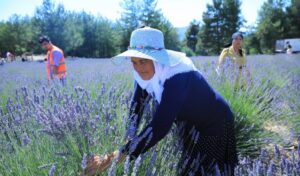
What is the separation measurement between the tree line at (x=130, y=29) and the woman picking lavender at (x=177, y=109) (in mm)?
34477

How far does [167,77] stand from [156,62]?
107 millimetres

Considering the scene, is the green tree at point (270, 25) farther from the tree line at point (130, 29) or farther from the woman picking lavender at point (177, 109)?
the woman picking lavender at point (177, 109)

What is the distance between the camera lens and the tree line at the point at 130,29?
118ft

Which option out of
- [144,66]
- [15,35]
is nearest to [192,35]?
[15,35]

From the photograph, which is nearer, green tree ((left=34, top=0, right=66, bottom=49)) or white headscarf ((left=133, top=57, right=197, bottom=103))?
white headscarf ((left=133, top=57, right=197, bottom=103))

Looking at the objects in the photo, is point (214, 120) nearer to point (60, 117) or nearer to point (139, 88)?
point (139, 88)

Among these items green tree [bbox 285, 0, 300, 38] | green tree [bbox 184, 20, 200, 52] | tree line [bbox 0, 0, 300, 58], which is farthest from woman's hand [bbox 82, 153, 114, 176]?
green tree [bbox 184, 20, 200, 52]

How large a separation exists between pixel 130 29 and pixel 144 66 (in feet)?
122

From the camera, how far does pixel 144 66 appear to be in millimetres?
1910

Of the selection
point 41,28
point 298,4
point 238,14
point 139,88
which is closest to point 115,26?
point 41,28

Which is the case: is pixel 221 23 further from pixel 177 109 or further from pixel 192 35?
pixel 177 109

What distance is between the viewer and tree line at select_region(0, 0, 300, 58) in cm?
3584

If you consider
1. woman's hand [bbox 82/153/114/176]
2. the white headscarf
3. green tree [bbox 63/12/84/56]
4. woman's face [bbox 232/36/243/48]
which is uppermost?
green tree [bbox 63/12/84/56]

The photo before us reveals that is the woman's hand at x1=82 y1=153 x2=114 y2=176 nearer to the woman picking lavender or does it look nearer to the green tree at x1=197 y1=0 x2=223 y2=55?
the woman picking lavender
